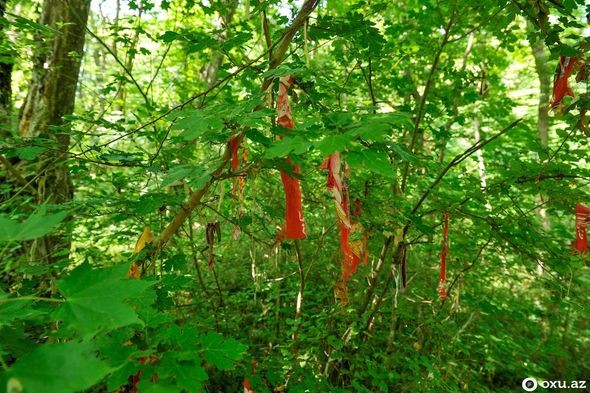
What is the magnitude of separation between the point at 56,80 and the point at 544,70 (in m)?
5.71

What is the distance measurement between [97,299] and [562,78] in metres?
2.31

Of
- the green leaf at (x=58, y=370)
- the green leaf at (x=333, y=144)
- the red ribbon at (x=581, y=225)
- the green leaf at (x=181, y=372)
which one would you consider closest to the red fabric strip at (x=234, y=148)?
the green leaf at (x=333, y=144)

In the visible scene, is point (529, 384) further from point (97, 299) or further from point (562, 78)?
point (97, 299)

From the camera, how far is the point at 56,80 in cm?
342

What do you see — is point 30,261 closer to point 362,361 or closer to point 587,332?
point 362,361

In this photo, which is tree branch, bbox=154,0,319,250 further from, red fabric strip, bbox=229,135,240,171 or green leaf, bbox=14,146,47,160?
green leaf, bbox=14,146,47,160

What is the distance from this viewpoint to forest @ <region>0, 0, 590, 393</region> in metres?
0.95

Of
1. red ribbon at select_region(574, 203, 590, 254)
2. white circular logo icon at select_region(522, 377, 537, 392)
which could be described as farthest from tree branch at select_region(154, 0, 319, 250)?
white circular logo icon at select_region(522, 377, 537, 392)

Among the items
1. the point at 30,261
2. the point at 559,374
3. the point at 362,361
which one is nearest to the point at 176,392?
the point at 30,261

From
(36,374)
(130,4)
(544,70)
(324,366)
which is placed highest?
(544,70)

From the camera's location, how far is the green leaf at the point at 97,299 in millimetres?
667

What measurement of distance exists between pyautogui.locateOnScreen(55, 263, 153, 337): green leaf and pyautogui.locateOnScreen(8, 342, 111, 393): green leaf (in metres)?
0.07

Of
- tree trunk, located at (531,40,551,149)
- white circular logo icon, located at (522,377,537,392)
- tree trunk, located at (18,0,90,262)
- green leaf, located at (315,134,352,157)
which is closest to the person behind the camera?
green leaf, located at (315,134,352,157)

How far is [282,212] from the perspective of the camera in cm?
217
